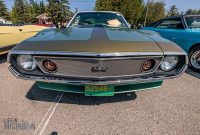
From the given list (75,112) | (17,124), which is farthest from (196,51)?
(17,124)

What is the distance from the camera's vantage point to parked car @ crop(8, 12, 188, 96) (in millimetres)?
2193

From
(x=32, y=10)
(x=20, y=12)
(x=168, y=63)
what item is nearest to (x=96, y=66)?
(x=168, y=63)

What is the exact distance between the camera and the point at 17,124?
7.88 ft

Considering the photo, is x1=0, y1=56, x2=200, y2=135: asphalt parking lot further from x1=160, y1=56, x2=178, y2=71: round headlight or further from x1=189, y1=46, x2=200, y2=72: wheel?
x1=189, y1=46, x2=200, y2=72: wheel

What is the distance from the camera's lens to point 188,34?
16.3ft

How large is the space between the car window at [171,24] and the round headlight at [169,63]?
326cm

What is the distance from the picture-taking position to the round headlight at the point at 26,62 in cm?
238

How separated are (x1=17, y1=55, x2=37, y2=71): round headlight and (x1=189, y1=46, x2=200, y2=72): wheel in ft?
13.0

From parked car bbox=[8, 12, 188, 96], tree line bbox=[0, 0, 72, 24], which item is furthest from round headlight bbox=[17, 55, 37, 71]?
tree line bbox=[0, 0, 72, 24]

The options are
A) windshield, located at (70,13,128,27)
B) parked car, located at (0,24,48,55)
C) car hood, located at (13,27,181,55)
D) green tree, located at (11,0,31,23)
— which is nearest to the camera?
car hood, located at (13,27,181,55)

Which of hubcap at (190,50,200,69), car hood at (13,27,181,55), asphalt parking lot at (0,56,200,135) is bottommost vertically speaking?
asphalt parking lot at (0,56,200,135)

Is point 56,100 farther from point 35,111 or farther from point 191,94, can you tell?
point 191,94

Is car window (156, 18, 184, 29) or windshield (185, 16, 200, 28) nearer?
windshield (185, 16, 200, 28)

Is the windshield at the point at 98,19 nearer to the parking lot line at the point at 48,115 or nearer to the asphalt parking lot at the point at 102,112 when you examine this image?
the asphalt parking lot at the point at 102,112
